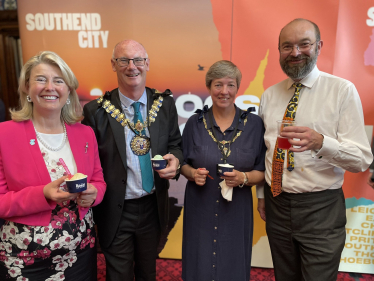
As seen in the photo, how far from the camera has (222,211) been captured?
193 cm

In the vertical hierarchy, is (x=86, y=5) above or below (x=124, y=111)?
above

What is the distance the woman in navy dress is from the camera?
1.89 metres

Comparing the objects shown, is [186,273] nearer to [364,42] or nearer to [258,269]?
[258,269]

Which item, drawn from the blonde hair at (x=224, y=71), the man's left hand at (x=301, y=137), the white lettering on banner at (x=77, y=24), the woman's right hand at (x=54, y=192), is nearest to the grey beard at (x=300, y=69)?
the blonde hair at (x=224, y=71)

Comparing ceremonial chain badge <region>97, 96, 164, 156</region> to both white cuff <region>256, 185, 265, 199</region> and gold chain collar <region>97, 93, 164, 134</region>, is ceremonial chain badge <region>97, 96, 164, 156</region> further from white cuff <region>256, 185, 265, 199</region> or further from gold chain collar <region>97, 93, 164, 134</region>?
white cuff <region>256, 185, 265, 199</region>

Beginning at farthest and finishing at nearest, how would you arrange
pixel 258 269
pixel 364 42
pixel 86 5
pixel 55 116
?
1. pixel 258 269
2. pixel 86 5
3. pixel 364 42
4. pixel 55 116

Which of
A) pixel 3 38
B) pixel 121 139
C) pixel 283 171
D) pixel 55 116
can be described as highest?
pixel 3 38

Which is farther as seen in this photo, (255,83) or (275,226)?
(255,83)

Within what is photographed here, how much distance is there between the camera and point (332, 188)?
71.7 inches

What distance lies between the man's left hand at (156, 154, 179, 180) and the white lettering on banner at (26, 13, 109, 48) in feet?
6.22

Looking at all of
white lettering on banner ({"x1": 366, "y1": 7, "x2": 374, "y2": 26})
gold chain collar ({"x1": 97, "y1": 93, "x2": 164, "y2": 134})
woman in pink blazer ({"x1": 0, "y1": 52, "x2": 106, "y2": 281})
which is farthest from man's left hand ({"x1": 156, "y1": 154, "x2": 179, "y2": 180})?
white lettering on banner ({"x1": 366, "y1": 7, "x2": 374, "y2": 26})

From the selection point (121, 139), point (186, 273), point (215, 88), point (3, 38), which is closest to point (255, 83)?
point (215, 88)

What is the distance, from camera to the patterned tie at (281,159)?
183 cm

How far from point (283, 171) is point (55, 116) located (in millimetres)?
1673
